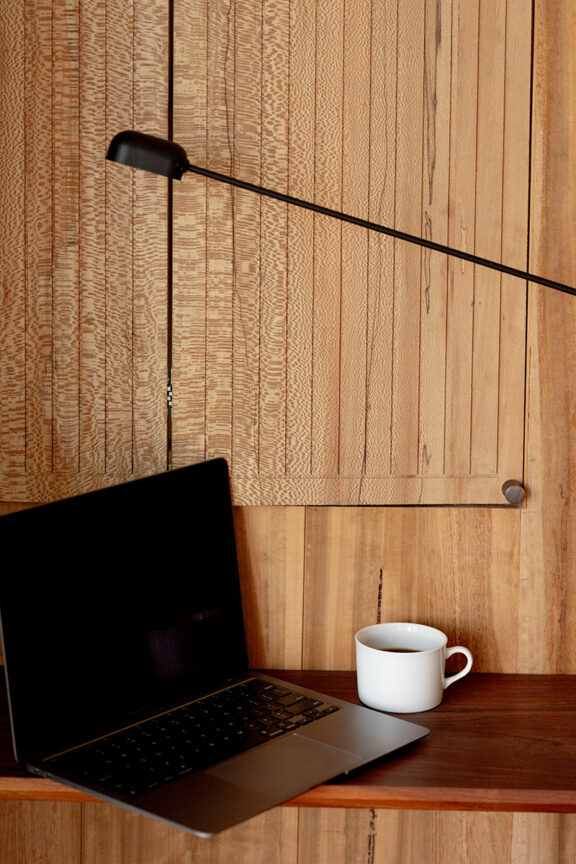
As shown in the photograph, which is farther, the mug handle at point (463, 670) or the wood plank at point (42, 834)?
the wood plank at point (42, 834)

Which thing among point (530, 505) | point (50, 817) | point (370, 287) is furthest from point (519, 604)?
point (50, 817)

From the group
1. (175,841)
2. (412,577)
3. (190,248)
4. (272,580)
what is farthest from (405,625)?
(190,248)

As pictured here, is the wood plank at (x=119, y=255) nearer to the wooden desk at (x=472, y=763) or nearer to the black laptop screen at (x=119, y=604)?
the black laptop screen at (x=119, y=604)

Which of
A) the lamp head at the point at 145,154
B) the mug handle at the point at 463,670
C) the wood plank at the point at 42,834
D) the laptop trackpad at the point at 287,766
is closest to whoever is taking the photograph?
the laptop trackpad at the point at 287,766

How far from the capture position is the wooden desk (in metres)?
0.89

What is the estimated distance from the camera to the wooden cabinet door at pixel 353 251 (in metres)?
1.12

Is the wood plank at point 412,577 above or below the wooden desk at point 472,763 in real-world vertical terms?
above

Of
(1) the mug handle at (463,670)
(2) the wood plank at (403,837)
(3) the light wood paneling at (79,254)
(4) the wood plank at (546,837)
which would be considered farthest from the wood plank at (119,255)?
(4) the wood plank at (546,837)

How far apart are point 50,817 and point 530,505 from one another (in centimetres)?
77

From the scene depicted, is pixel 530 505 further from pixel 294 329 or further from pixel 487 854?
pixel 487 854

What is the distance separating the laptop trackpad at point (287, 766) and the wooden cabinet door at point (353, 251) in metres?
0.33

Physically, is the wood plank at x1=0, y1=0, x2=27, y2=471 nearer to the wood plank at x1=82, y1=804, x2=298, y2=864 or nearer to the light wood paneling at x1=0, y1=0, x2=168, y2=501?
the light wood paneling at x1=0, y1=0, x2=168, y2=501

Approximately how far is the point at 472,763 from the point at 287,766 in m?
0.20

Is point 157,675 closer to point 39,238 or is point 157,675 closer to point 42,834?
point 42,834
